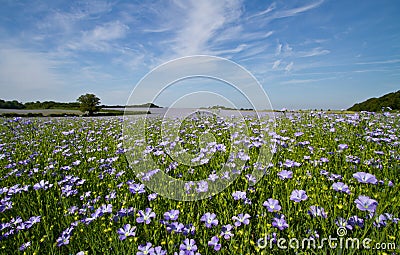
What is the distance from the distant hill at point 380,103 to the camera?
18334mm

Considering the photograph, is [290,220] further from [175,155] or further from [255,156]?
[175,155]

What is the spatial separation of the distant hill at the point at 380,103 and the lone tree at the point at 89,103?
25129 mm

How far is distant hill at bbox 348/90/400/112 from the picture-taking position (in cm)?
1833

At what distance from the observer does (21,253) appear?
2.08m

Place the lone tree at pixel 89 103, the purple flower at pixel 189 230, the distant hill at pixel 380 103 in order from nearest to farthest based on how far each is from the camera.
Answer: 1. the purple flower at pixel 189 230
2. the distant hill at pixel 380 103
3. the lone tree at pixel 89 103

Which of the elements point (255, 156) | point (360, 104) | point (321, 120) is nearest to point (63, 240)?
point (255, 156)

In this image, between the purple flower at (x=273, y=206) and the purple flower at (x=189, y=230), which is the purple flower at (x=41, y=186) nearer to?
the purple flower at (x=189, y=230)

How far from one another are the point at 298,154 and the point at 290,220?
1705 mm

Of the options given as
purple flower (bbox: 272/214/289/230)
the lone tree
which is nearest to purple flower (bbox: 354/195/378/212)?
purple flower (bbox: 272/214/289/230)

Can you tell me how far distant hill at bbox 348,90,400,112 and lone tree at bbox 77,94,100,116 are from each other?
989 inches

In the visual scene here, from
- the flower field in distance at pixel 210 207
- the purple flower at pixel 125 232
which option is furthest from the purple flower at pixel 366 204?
the purple flower at pixel 125 232

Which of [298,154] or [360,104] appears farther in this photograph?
[360,104]

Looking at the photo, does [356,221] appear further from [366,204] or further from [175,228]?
[175,228]

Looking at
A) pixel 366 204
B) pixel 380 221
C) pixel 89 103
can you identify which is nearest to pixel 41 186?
pixel 366 204
